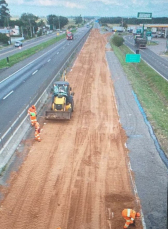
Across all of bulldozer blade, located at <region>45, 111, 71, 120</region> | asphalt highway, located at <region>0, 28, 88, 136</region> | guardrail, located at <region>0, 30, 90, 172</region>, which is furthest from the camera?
asphalt highway, located at <region>0, 28, 88, 136</region>

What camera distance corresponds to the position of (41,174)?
1214cm

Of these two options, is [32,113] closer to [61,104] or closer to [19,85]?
[61,104]

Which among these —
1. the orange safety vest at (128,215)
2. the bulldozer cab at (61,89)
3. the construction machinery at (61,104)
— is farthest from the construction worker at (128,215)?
the bulldozer cab at (61,89)

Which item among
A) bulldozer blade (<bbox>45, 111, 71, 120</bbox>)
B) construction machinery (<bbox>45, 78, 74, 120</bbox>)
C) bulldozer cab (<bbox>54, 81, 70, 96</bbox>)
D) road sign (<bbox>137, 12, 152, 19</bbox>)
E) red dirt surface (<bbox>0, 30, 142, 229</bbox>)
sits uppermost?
road sign (<bbox>137, 12, 152, 19</bbox>)

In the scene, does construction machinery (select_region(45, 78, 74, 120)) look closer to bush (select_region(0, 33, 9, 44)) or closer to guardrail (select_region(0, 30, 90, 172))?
guardrail (select_region(0, 30, 90, 172))

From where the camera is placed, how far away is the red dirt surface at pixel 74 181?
31.0 ft

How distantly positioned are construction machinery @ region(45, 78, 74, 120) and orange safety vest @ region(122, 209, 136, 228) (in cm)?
1010

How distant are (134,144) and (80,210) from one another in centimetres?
652

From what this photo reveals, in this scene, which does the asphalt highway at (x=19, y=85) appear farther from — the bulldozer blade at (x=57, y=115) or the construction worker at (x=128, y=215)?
the construction worker at (x=128, y=215)

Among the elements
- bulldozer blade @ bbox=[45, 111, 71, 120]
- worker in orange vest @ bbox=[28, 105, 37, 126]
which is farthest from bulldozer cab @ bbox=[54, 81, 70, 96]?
worker in orange vest @ bbox=[28, 105, 37, 126]

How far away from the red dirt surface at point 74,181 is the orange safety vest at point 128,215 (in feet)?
1.84

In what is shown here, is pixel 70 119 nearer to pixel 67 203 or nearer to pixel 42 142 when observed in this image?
pixel 42 142

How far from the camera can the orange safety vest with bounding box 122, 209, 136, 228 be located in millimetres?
8469

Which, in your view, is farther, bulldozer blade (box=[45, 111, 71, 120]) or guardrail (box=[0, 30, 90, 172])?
bulldozer blade (box=[45, 111, 71, 120])
